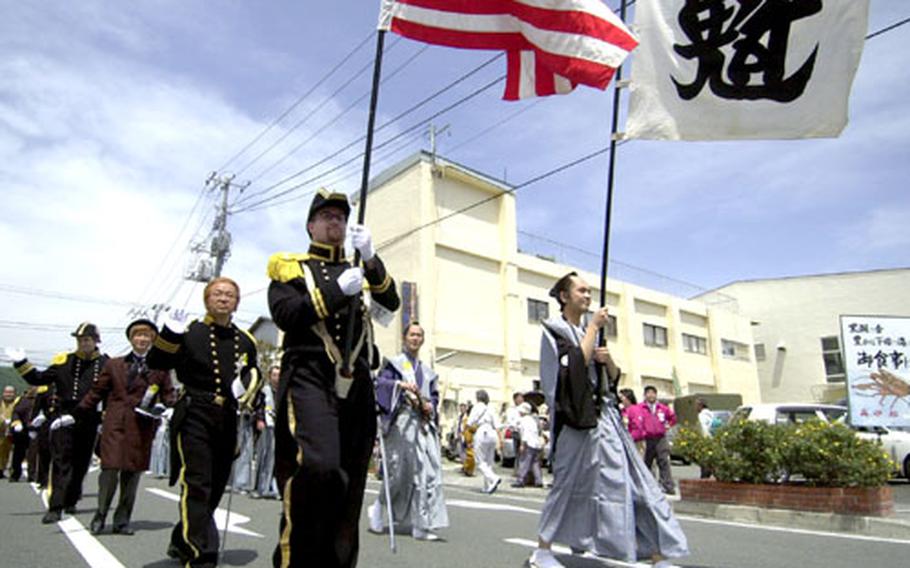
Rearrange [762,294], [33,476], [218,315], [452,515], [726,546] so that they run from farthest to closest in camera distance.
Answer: [762,294] < [33,476] < [452,515] < [726,546] < [218,315]

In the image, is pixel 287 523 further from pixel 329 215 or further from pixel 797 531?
pixel 797 531

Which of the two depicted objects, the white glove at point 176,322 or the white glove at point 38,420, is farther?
the white glove at point 38,420

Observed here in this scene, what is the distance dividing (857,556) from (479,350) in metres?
21.9

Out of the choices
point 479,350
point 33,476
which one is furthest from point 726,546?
point 479,350

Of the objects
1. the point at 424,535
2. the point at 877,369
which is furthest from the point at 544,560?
the point at 877,369

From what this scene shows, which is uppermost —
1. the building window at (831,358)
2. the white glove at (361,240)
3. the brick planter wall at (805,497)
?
the building window at (831,358)

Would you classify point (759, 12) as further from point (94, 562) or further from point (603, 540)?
point (94, 562)

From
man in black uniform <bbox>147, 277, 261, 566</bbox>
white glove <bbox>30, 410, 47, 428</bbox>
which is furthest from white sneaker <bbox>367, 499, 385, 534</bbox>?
white glove <bbox>30, 410, 47, 428</bbox>

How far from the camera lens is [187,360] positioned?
4.78 metres

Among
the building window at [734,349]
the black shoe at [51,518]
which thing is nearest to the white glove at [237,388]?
the black shoe at [51,518]

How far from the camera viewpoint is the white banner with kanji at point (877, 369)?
12.1 metres

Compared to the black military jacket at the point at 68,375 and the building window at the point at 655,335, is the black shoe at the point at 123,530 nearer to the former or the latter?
the black military jacket at the point at 68,375

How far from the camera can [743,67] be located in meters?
5.05

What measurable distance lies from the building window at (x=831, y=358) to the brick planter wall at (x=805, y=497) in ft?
122
